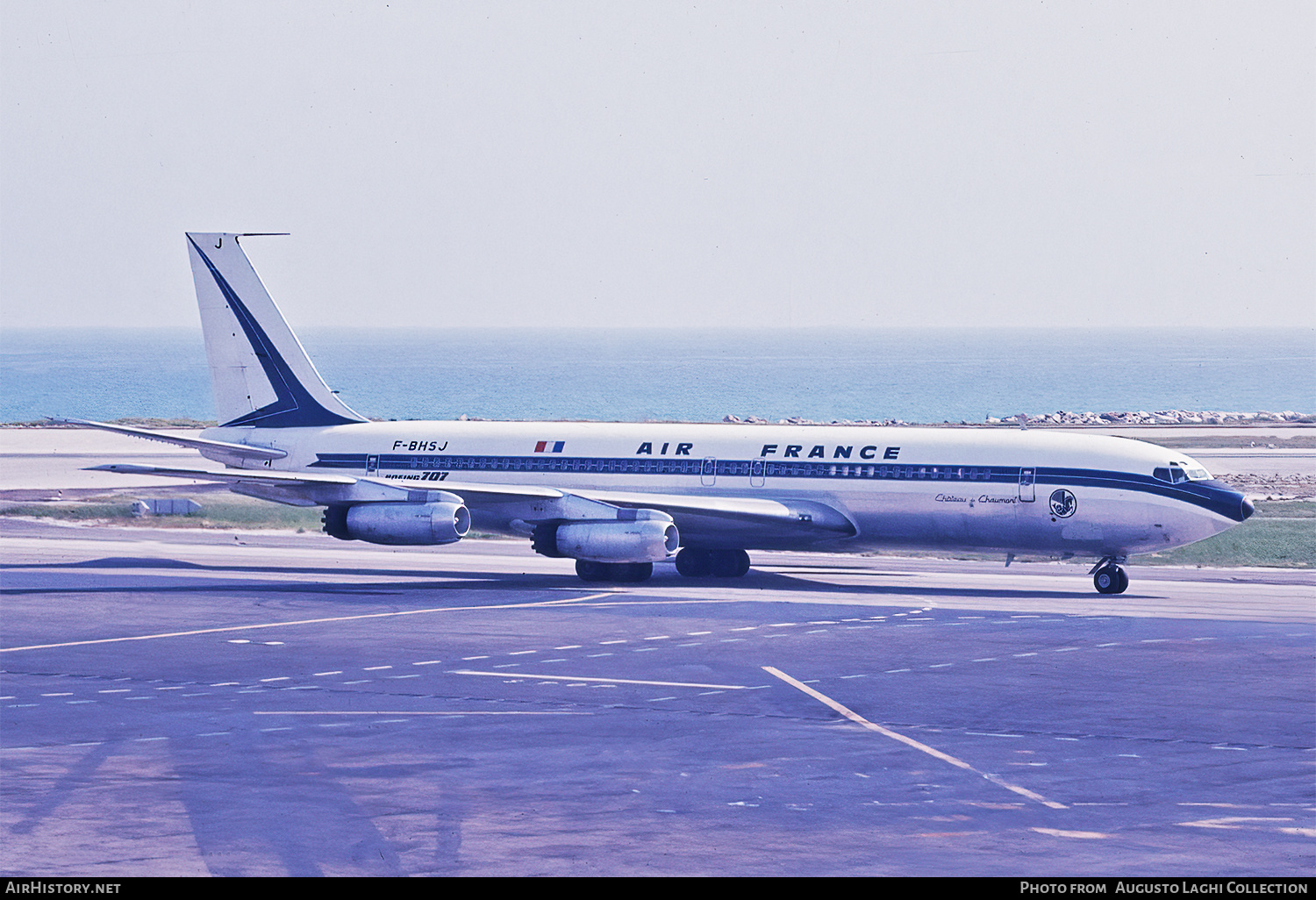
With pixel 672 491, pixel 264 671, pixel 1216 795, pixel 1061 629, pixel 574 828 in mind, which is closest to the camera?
pixel 574 828

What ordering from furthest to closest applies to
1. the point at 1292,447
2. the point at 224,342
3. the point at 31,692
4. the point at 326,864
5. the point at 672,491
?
the point at 1292,447 → the point at 224,342 → the point at 672,491 → the point at 31,692 → the point at 326,864

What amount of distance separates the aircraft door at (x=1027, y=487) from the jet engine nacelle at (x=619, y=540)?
938cm

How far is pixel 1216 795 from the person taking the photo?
Answer: 21328 millimetres

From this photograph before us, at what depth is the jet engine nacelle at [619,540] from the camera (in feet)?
152

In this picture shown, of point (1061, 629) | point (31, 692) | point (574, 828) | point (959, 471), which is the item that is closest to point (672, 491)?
point (959, 471)

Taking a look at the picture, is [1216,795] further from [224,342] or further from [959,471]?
[224,342]

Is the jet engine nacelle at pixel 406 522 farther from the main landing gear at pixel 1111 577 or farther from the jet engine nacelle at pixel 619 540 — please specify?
the main landing gear at pixel 1111 577

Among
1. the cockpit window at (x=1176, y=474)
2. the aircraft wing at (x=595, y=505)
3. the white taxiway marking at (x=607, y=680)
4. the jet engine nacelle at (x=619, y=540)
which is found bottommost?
the white taxiway marking at (x=607, y=680)

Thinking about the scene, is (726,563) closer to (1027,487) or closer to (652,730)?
(1027,487)

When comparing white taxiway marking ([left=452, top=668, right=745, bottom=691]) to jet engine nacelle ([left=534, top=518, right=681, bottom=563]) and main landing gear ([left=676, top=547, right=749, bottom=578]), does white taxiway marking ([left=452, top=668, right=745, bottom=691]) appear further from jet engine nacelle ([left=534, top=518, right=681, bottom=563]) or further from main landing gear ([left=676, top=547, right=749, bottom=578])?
main landing gear ([left=676, top=547, right=749, bottom=578])

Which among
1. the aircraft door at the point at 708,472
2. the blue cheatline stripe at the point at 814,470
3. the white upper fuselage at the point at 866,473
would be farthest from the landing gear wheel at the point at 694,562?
the blue cheatline stripe at the point at 814,470

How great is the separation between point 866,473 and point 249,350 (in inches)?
857

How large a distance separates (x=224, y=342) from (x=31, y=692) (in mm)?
29321

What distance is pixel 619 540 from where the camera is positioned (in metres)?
46.7
